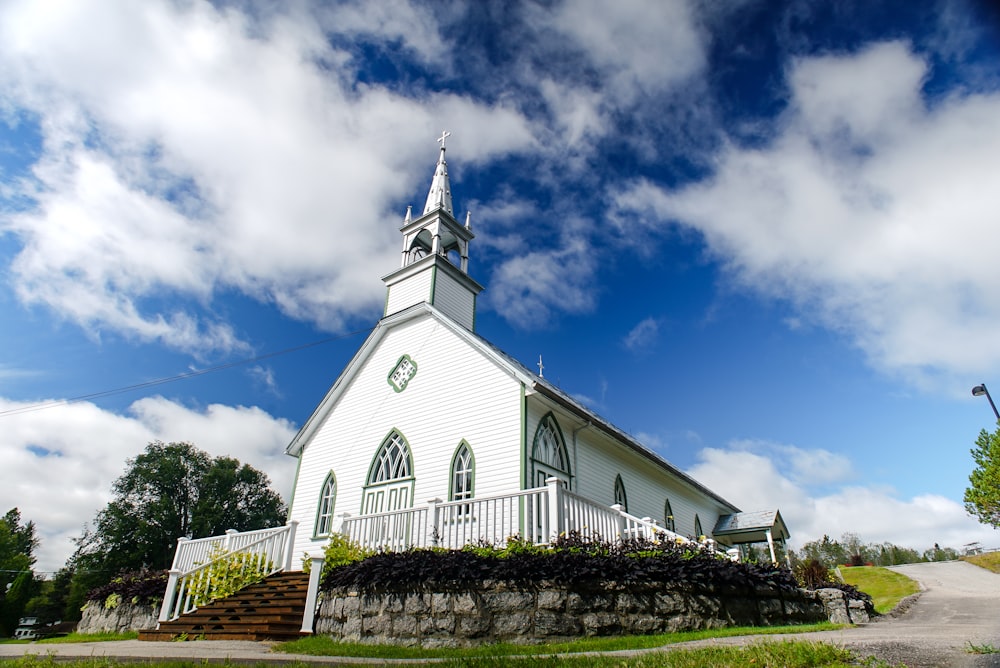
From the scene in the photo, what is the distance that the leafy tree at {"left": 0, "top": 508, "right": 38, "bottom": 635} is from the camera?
112ft

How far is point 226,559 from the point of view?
1309 centimetres

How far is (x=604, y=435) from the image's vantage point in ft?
53.1

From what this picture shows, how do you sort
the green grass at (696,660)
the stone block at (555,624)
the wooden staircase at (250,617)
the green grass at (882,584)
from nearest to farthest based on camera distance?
1. the green grass at (696,660)
2. the stone block at (555,624)
3. the wooden staircase at (250,617)
4. the green grass at (882,584)

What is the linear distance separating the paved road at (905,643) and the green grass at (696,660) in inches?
16.1

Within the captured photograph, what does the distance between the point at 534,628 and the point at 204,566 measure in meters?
8.56

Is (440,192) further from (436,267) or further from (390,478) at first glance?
(390,478)

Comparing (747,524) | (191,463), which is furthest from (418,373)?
(191,463)

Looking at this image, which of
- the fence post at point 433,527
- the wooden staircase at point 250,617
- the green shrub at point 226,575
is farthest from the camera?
the green shrub at point 226,575

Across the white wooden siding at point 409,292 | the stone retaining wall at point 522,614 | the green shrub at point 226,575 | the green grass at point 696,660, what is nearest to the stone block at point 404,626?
the stone retaining wall at point 522,614

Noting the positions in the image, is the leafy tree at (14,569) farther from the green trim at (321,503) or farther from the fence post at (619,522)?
the fence post at (619,522)

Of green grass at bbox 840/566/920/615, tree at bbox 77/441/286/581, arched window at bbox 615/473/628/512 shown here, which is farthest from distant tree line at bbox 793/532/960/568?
tree at bbox 77/441/286/581

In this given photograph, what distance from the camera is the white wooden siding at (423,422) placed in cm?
1373

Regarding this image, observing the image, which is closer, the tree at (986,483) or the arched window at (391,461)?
the arched window at (391,461)

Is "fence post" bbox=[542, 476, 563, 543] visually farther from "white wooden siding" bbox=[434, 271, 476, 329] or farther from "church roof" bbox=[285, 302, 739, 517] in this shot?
"white wooden siding" bbox=[434, 271, 476, 329]
